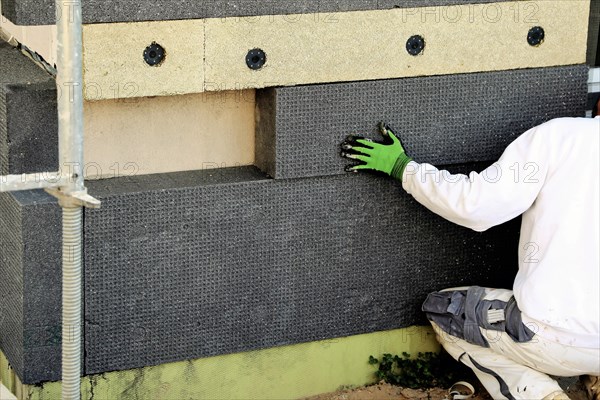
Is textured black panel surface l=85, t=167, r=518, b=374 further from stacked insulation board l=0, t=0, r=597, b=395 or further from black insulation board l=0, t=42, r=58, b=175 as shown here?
black insulation board l=0, t=42, r=58, b=175

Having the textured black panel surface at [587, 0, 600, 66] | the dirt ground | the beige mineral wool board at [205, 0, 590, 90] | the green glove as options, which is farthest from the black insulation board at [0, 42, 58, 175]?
the textured black panel surface at [587, 0, 600, 66]

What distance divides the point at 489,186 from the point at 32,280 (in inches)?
73.5

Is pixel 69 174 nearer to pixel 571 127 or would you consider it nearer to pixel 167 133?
pixel 167 133

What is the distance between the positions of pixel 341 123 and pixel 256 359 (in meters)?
1.11

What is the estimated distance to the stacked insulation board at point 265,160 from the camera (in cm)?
424

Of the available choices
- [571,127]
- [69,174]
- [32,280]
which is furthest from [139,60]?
[571,127]

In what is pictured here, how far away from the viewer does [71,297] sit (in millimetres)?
3623

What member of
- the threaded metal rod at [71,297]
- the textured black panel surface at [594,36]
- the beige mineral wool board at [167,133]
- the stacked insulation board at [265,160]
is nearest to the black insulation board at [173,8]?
the stacked insulation board at [265,160]

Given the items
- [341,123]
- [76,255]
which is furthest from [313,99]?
[76,255]

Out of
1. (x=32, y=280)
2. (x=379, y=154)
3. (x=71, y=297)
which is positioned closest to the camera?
(x=71, y=297)

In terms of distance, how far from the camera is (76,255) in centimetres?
358

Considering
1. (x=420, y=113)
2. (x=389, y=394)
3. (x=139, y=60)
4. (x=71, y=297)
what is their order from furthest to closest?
(x=389, y=394), (x=420, y=113), (x=139, y=60), (x=71, y=297)

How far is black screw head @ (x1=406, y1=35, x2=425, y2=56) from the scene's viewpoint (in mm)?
4602

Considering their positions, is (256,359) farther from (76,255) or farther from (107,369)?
(76,255)
